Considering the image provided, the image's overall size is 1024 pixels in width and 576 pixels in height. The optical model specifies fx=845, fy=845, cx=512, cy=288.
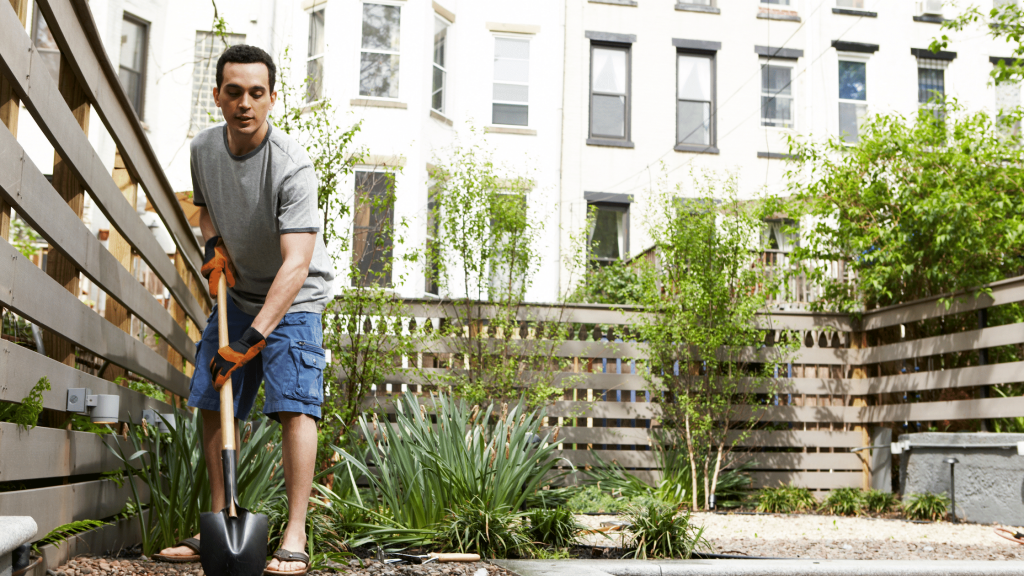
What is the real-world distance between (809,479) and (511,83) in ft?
27.7

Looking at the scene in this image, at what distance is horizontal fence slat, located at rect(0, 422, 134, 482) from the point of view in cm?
212

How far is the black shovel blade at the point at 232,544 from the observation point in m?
2.27

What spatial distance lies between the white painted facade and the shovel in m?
9.54

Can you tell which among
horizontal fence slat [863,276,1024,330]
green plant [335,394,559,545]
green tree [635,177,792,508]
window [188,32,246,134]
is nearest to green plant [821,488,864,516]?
green tree [635,177,792,508]

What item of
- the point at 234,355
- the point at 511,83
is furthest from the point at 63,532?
the point at 511,83

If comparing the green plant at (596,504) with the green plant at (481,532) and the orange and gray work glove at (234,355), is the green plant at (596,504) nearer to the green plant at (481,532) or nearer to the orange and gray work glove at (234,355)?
the green plant at (481,532)

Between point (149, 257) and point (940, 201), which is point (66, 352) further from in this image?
point (940, 201)

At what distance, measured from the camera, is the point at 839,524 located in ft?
20.1

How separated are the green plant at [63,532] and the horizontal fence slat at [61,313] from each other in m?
0.56

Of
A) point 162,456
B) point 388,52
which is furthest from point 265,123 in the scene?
point 388,52

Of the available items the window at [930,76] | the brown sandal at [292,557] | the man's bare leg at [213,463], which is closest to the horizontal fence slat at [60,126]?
the man's bare leg at [213,463]

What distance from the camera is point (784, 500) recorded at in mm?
7305

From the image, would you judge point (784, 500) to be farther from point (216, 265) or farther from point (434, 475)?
point (216, 265)

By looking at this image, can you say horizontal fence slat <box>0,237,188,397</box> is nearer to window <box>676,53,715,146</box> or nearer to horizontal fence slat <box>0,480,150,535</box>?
horizontal fence slat <box>0,480,150,535</box>
